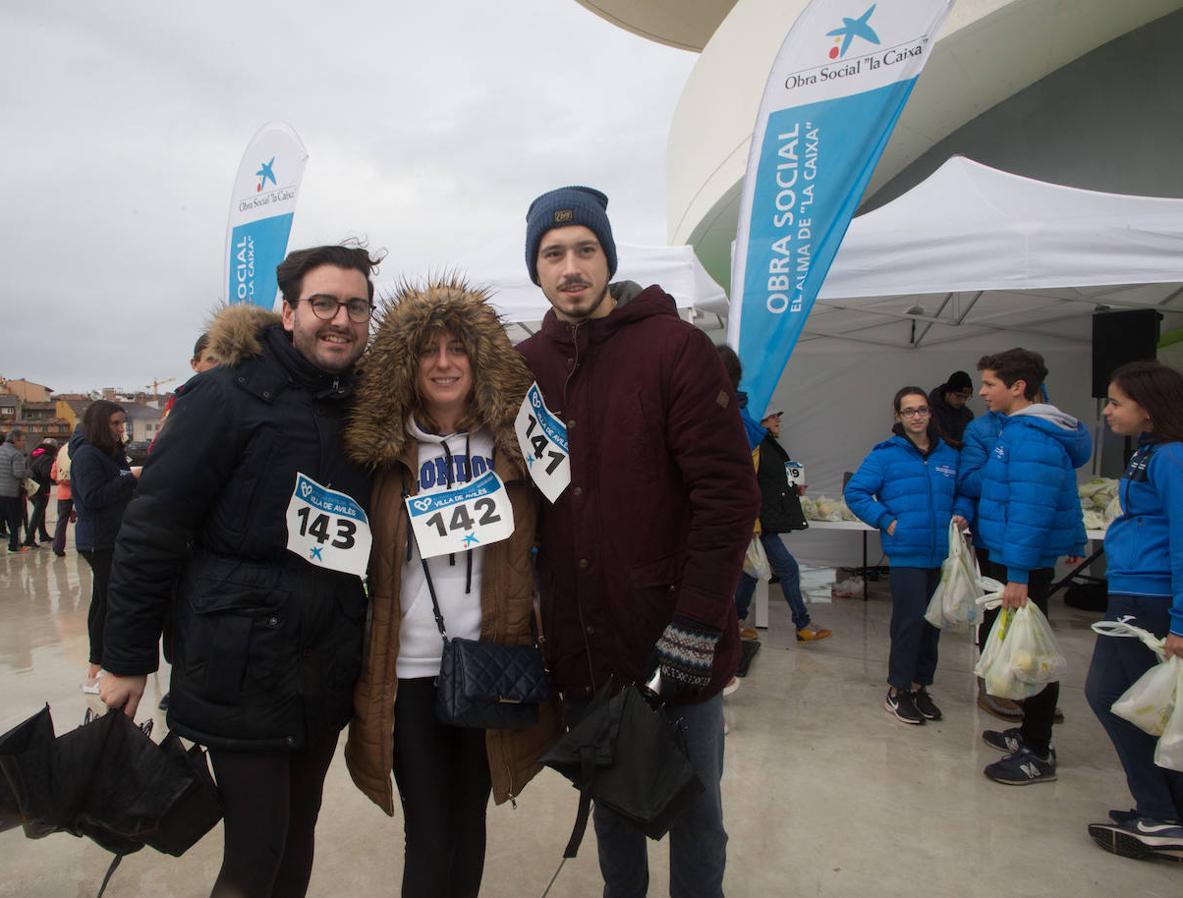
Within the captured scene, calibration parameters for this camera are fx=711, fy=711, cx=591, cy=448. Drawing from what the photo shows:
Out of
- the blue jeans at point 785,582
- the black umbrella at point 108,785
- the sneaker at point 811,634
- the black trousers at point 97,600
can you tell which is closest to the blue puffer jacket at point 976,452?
the blue jeans at point 785,582

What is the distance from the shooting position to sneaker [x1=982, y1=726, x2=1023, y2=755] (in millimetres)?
3258

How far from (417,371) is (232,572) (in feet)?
2.02

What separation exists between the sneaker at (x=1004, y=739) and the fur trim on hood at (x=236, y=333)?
346 centimetres

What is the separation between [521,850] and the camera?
2551 millimetres

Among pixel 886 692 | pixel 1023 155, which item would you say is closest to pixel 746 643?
pixel 886 692

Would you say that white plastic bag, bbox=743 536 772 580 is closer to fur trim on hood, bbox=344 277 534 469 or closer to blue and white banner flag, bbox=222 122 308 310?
fur trim on hood, bbox=344 277 534 469

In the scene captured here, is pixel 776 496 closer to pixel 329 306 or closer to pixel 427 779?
pixel 427 779

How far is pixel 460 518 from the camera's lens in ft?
5.51

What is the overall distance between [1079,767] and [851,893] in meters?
1.63

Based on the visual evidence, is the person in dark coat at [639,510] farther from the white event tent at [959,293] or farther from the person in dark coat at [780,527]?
the person in dark coat at [780,527]

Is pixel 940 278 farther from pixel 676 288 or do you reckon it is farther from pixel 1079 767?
pixel 1079 767

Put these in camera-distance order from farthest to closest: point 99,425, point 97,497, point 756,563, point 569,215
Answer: point 756,563
point 99,425
point 97,497
point 569,215

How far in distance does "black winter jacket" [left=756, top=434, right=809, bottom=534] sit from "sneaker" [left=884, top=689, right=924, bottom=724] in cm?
161

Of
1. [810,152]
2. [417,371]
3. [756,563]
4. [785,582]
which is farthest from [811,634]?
[417,371]
